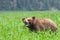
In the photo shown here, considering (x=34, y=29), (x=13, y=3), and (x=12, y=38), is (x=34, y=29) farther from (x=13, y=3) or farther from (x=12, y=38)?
(x=13, y=3)

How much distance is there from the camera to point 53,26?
30.6 ft

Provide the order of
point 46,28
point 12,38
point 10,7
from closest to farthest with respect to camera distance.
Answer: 1. point 12,38
2. point 46,28
3. point 10,7

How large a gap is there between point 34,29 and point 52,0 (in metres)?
A: 99.0

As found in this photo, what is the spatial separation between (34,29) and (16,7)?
84859 mm

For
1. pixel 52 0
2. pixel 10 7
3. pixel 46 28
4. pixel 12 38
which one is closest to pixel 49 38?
pixel 12 38

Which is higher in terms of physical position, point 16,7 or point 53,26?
point 53,26

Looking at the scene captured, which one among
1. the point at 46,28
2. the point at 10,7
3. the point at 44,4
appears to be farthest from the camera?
the point at 44,4

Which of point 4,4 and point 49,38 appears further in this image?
point 4,4

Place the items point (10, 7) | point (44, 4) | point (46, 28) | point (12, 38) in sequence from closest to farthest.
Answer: point (12, 38) < point (46, 28) < point (10, 7) < point (44, 4)

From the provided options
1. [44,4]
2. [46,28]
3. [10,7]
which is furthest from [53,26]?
[44,4]

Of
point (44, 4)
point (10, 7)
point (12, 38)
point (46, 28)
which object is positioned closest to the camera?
point (12, 38)

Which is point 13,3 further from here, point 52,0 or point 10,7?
point 52,0

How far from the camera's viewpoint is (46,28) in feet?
30.6

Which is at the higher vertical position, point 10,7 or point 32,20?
point 32,20
